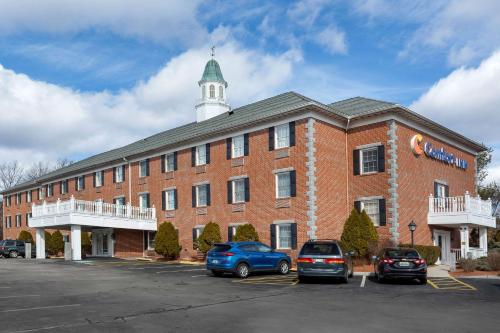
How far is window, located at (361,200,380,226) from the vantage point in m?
30.0

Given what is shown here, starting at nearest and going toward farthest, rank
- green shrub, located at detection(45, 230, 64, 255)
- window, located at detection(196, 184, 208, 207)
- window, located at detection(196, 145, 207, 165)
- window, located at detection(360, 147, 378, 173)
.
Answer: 1. window, located at detection(360, 147, 378, 173)
2. window, located at detection(196, 184, 208, 207)
3. window, located at detection(196, 145, 207, 165)
4. green shrub, located at detection(45, 230, 64, 255)

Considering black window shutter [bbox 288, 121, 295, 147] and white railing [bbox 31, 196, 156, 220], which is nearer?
black window shutter [bbox 288, 121, 295, 147]

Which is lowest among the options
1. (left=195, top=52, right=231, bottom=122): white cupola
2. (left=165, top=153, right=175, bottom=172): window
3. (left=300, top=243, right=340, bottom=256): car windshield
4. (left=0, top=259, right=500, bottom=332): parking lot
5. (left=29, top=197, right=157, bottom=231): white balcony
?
(left=0, top=259, right=500, bottom=332): parking lot

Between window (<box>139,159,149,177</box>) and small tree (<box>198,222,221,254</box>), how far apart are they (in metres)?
9.62

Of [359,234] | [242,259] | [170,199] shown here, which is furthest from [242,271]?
[170,199]

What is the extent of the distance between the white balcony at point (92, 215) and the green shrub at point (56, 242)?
7.44 metres

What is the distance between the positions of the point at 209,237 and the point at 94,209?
962 cm

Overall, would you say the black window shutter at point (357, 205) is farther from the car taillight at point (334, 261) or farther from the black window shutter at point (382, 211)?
the car taillight at point (334, 261)

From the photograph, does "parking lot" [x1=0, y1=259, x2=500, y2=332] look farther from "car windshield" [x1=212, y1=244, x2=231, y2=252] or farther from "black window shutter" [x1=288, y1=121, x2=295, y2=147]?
"black window shutter" [x1=288, y1=121, x2=295, y2=147]

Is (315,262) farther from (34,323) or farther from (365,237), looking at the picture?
(34,323)

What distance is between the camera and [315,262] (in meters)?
19.8

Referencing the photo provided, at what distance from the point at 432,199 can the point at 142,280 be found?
60.3 ft

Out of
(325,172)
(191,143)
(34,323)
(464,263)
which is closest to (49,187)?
(191,143)

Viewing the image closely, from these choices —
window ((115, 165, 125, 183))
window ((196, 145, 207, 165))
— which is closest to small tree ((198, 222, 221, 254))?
window ((196, 145, 207, 165))
